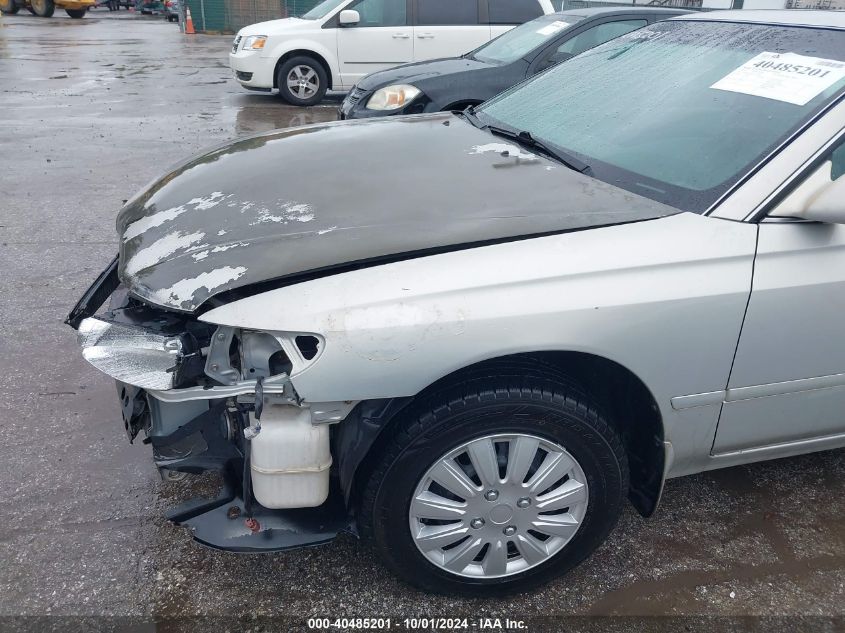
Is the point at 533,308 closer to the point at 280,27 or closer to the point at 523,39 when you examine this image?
the point at 523,39

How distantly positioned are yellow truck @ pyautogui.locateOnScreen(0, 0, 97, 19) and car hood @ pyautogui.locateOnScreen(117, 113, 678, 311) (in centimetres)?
2665

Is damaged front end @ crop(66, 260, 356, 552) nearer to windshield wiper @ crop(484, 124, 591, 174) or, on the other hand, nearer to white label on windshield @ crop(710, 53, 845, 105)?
windshield wiper @ crop(484, 124, 591, 174)

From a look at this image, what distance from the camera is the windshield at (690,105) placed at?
7.11 feet

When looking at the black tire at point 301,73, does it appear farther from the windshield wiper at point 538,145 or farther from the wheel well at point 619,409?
the wheel well at point 619,409

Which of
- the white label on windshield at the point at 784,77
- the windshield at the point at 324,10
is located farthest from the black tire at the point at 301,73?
the white label on windshield at the point at 784,77

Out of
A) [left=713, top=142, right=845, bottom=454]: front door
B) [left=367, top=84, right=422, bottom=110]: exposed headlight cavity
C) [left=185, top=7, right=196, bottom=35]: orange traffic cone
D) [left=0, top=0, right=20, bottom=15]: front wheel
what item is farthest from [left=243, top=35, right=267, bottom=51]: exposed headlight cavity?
[left=0, top=0, right=20, bottom=15]: front wheel

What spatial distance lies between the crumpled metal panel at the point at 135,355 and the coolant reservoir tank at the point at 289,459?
28cm

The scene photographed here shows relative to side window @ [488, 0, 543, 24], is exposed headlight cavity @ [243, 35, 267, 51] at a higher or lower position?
lower

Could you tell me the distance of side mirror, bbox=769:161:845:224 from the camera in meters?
1.91

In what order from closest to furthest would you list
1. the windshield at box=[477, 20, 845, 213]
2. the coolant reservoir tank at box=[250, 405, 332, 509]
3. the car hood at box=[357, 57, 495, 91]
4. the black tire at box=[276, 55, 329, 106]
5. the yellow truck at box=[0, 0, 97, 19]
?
the coolant reservoir tank at box=[250, 405, 332, 509] → the windshield at box=[477, 20, 845, 213] → the car hood at box=[357, 57, 495, 91] → the black tire at box=[276, 55, 329, 106] → the yellow truck at box=[0, 0, 97, 19]

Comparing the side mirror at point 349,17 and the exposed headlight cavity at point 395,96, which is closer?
the exposed headlight cavity at point 395,96

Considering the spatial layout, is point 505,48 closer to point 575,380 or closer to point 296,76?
point 296,76

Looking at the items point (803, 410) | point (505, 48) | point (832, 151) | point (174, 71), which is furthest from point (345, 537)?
point (174, 71)

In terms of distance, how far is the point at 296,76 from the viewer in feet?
33.2
